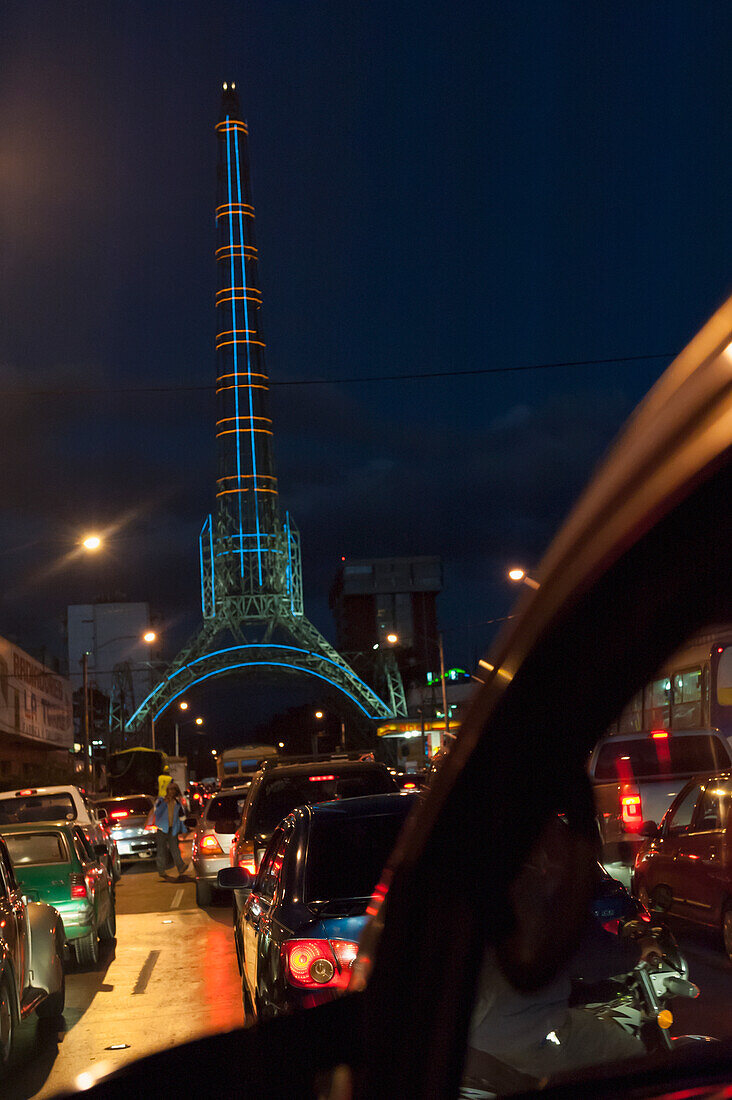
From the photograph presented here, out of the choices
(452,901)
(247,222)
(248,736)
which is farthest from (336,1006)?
(248,736)

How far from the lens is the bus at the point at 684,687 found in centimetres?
129

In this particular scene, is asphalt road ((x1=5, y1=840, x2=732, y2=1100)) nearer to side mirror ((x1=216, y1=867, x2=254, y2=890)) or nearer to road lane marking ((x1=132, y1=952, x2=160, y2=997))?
road lane marking ((x1=132, y1=952, x2=160, y2=997))

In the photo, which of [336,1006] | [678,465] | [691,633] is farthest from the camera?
[336,1006]

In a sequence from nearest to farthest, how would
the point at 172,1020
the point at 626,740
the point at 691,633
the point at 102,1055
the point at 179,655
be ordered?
the point at 691,633
the point at 626,740
the point at 102,1055
the point at 172,1020
the point at 179,655

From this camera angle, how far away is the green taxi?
1258cm

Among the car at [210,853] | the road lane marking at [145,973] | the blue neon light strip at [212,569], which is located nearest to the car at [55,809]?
the car at [210,853]

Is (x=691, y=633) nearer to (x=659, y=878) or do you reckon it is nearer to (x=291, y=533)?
(x=659, y=878)

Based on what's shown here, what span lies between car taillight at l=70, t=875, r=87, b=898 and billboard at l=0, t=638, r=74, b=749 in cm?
3341

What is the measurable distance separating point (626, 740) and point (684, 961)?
27cm

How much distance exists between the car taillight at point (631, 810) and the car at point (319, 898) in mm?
4389

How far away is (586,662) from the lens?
4.36 ft

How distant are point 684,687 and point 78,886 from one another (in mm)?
12315

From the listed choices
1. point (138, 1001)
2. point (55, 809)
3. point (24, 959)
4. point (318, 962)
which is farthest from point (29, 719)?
point (318, 962)

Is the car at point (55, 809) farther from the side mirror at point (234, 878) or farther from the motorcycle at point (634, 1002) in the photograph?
the motorcycle at point (634, 1002)
